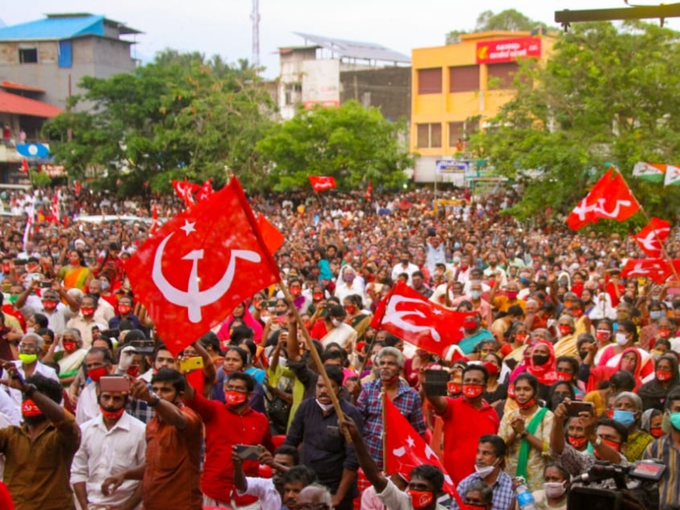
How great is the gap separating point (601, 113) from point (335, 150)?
46.4ft

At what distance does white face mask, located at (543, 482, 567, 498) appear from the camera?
577cm

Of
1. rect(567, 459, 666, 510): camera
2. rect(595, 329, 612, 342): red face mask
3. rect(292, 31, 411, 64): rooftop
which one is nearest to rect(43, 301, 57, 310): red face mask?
→ rect(595, 329, 612, 342): red face mask

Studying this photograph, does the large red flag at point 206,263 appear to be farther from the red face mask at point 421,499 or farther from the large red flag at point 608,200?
the large red flag at point 608,200

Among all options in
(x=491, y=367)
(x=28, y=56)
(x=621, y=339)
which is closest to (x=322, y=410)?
(x=491, y=367)

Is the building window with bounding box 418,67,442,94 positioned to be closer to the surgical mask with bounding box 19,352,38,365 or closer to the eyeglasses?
the surgical mask with bounding box 19,352,38,365

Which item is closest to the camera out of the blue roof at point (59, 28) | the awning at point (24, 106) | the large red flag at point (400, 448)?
the large red flag at point (400, 448)

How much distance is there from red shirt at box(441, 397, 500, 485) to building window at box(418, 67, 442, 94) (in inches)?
1666

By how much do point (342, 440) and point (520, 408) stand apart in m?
1.17

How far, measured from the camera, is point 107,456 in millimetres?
5934

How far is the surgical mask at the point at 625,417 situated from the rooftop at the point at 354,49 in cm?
5223

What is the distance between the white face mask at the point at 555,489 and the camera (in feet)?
18.9

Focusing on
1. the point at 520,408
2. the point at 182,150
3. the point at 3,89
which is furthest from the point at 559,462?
the point at 3,89

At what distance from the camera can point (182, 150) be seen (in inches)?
1676

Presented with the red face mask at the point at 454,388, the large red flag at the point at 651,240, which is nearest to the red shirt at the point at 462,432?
the red face mask at the point at 454,388
